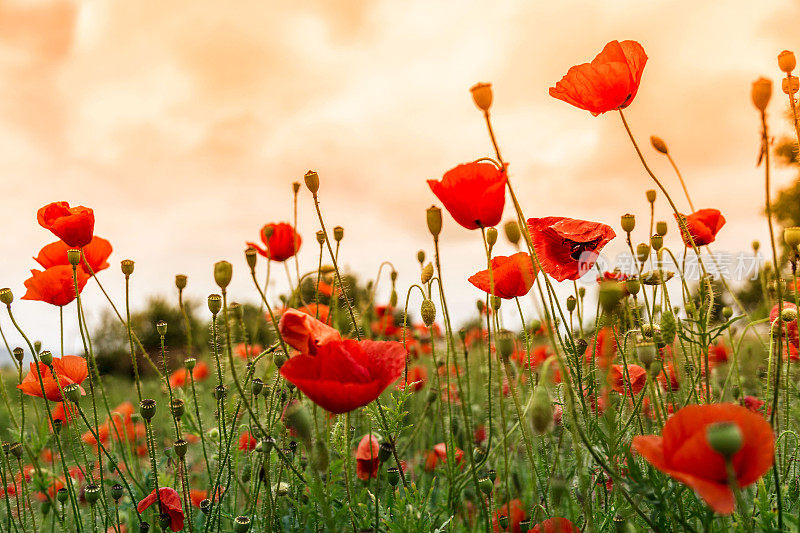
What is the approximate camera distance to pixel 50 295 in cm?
189

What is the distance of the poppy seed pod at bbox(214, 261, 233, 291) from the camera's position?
1216 mm

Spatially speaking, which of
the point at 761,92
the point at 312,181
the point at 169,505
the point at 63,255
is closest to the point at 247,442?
the point at 169,505

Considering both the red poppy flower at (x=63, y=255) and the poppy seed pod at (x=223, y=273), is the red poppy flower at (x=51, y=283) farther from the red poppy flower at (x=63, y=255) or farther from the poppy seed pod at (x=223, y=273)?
the poppy seed pod at (x=223, y=273)

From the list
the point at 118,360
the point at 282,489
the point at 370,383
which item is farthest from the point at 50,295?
the point at 118,360

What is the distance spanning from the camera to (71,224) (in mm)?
1651

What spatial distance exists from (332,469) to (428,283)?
1.93 ft

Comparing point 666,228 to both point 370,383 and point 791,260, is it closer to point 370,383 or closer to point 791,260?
point 791,260

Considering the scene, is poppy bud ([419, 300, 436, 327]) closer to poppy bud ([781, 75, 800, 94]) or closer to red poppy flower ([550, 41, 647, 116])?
red poppy flower ([550, 41, 647, 116])

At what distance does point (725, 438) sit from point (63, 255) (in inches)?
77.5

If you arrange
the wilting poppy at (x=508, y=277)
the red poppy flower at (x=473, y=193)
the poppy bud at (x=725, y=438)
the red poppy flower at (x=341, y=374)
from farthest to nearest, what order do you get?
1. the wilting poppy at (x=508, y=277)
2. the red poppy flower at (x=473, y=193)
3. the red poppy flower at (x=341, y=374)
4. the poppy bud at (x=725, y=438)

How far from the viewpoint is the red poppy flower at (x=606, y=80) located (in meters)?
1.46

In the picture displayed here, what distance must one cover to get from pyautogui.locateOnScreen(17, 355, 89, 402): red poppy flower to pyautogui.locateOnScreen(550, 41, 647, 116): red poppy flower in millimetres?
1648

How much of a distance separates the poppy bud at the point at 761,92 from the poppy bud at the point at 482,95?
51 centimetres

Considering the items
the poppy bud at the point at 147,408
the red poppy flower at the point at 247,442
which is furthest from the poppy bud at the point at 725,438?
Answer: the red poppy flower at the point at 247,442
